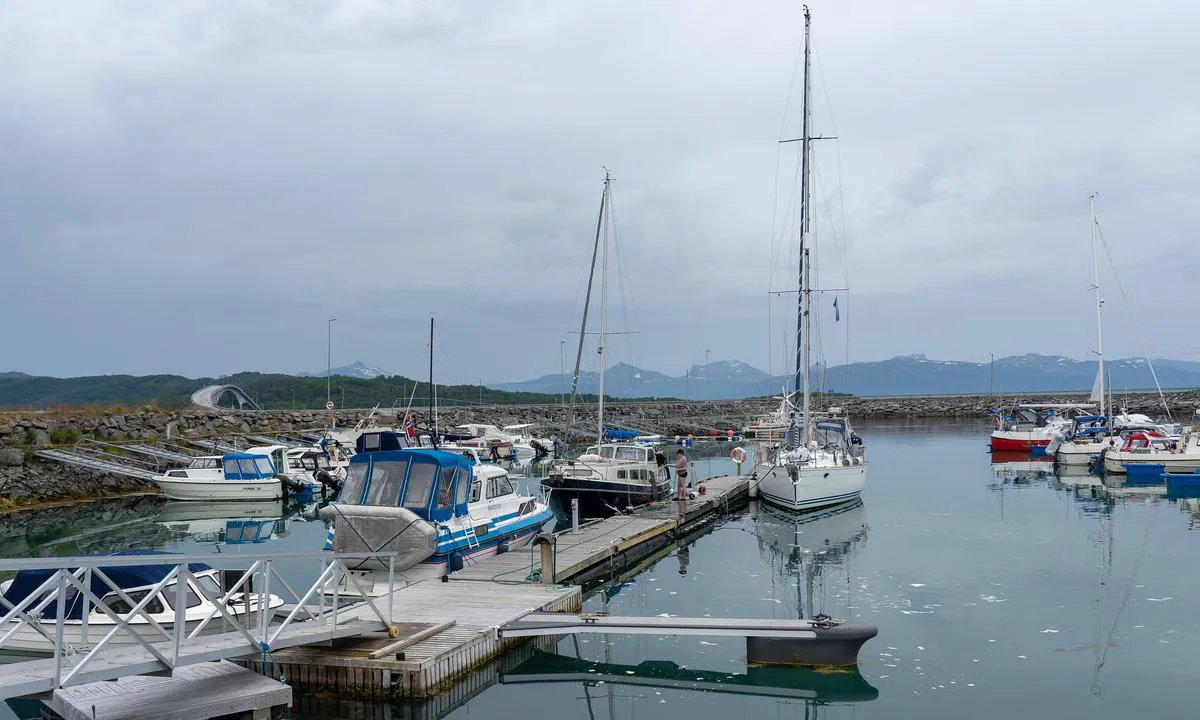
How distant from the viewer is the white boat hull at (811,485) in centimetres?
3306

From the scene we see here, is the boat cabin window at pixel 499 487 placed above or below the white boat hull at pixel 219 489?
above

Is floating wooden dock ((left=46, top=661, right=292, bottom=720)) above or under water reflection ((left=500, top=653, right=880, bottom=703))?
above

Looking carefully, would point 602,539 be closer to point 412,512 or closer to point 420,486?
point 420,486

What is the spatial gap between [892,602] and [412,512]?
423 inches

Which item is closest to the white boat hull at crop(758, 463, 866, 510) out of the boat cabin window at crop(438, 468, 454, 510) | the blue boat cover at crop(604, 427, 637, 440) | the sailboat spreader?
the boat cabin window at crop(438, 468, 454, 510)

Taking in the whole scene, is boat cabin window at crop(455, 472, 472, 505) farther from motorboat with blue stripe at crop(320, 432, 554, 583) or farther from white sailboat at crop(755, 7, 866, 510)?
white sailboat at crop(755, 7, 866, 510)

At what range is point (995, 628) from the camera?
18.0m

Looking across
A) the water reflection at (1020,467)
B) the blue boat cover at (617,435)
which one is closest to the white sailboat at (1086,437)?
the water reflection at (1020,467)

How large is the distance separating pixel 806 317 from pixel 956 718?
24.8m

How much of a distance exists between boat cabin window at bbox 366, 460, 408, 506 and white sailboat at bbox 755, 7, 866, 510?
657 inches

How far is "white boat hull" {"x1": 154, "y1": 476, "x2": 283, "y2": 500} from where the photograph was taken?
40.5m

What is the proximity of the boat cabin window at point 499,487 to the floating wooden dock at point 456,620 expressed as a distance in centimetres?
189

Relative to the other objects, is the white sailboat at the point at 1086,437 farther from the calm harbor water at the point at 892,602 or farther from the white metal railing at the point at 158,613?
the white metal railing at the point at 158,613

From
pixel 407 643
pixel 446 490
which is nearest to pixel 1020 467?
pixel 446 490
